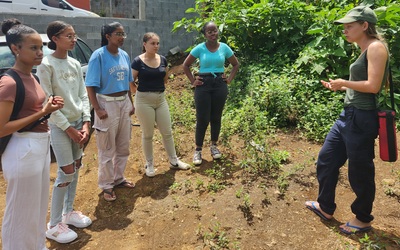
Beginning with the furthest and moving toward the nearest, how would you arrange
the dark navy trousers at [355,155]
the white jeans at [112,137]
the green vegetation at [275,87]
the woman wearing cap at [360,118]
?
the green vegetation at [275,87] → the white jeans at [112,137] → the dark navy trousers at [355,155] → the woman wearing cap at [360,118]

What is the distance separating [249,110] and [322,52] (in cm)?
177

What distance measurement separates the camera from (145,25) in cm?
966

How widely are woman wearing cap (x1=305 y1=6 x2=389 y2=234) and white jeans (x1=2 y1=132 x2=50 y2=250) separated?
230 cm

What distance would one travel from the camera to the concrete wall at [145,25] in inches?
346

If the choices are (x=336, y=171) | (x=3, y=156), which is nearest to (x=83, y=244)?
(x=3, y=156)

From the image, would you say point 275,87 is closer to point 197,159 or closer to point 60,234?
point 197,159

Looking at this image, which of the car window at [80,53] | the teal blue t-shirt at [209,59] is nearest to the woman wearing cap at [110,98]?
the teal blue t-shirt at [209,59]

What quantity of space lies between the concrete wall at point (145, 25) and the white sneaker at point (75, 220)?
6.99 m

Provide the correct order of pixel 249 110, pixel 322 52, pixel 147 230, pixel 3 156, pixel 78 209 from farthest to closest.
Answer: pixel 322 52
pixel 249 110
pixel 78 209
pixel 147 230
pixel 3 156

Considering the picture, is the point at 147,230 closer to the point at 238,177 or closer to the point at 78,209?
the point at 78,209

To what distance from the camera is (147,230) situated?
9.94 feet

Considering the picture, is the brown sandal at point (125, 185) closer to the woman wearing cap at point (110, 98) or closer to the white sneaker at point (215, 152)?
the woman wearing cap at point (110, 98)

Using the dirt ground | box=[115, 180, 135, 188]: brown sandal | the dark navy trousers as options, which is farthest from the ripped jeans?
the dark navy trousers

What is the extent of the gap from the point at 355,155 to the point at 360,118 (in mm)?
296
